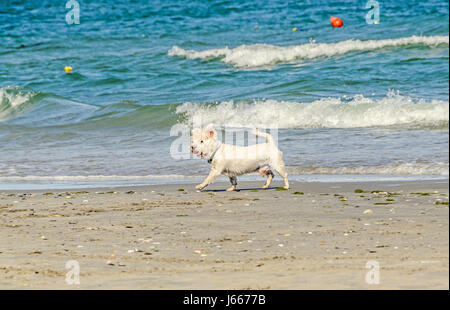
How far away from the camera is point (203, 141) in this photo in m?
8.60

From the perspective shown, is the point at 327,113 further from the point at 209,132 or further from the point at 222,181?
the point at 209,132

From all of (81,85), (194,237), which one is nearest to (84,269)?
(194,237)

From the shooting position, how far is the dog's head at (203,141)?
28.2 feet

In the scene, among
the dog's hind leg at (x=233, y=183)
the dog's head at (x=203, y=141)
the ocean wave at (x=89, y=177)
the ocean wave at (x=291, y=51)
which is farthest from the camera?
the ocean wave at (x=291, y=51)

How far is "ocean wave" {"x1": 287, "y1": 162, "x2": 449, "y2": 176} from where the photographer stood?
9.42 m

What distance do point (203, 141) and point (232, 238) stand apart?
2.67m

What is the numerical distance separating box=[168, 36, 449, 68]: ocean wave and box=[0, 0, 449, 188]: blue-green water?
6cm

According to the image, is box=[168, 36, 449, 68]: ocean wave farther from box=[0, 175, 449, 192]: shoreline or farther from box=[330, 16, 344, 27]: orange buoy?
box=[0, 175, 449, 192]: shoreline

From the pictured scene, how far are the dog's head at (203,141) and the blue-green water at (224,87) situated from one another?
61.5 inches

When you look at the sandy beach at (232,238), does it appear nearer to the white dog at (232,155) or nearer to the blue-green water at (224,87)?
the white dog at (232,155)

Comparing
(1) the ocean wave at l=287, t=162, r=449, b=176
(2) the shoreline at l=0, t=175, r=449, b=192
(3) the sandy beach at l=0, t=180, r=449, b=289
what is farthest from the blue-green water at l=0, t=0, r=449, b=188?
(3) the sandy beach at l=0, t=180, r=449, b=289

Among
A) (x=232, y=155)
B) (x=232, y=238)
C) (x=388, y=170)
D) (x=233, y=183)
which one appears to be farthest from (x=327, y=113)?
(x=232, y=238)

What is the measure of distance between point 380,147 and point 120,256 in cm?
648

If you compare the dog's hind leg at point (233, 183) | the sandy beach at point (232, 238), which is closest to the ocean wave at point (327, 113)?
the dog's hind leg at point (233, 183)
